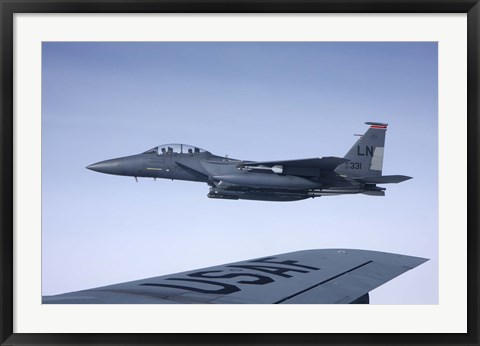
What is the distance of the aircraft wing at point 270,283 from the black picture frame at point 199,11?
2.01 ft

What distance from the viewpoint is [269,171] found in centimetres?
1244

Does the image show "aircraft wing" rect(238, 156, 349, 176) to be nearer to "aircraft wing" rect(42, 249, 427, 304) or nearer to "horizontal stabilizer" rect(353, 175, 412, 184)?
"horizontal stabilizer" rect(353, 175, 412, 184)

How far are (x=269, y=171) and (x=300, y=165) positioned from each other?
0.79m

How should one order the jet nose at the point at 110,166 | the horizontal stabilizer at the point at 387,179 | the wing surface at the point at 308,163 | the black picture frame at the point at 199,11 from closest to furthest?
the black picture frame at the point at 199,11, the wing surface at the point at 308,163, the horizontal stabilizer at the point at 387,179, the jet nose at the point at 110,166

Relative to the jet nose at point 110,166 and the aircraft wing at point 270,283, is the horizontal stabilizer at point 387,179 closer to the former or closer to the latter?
the aircraft wing at point 270,283

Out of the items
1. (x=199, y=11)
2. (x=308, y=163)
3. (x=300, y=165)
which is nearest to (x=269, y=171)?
(x=300, y=165)

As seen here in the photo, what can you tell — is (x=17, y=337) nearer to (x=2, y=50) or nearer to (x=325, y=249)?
(x=2, y=50)

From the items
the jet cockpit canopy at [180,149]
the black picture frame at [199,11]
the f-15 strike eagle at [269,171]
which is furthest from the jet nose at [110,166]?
the black picture frame at [199,11]

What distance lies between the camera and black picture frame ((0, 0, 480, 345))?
21.6ft

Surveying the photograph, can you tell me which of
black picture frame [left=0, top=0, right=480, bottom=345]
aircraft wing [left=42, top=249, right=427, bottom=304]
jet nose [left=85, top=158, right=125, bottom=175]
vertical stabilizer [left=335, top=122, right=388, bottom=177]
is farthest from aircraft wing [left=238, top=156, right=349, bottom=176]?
black picture frame [left=0, top=0, right=480, bottom=345]

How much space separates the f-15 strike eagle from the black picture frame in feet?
17.1

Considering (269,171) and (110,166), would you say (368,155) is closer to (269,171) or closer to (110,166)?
(269,171)

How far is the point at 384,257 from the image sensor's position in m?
9.04

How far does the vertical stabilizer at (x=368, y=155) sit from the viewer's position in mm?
13461
